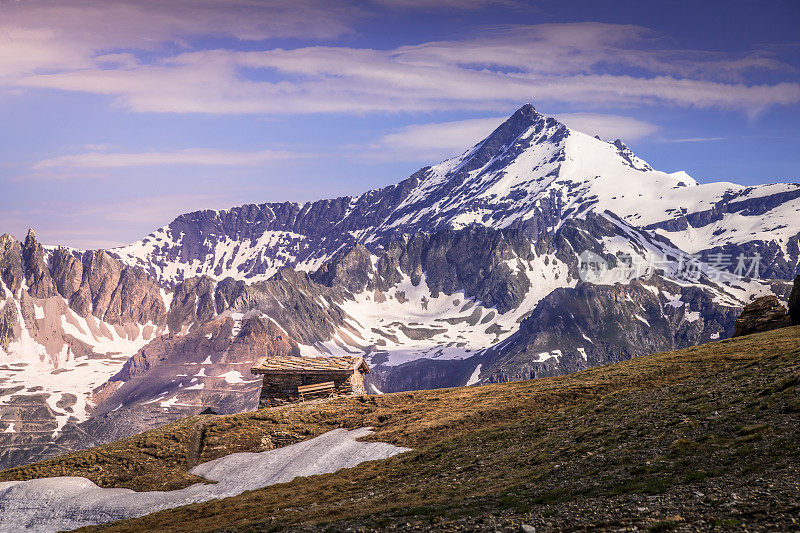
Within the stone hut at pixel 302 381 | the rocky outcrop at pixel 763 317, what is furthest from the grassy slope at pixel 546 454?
the rocky outcrop at pixel 763 317

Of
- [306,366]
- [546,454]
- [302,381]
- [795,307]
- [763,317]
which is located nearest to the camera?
[546,454]

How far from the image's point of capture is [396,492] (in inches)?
1410

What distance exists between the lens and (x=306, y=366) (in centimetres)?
7138

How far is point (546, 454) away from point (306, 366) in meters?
37.7

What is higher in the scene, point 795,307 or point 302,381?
point 795,307

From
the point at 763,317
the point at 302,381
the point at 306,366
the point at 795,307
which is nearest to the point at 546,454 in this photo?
the point at 302,381

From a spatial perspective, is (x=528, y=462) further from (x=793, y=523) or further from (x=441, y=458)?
(x=793, y=523)

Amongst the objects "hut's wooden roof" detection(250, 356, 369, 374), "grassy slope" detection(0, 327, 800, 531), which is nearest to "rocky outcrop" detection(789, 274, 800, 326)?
"grassy slope" detection(0, 327, 800, 531)

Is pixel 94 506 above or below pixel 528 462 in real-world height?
below

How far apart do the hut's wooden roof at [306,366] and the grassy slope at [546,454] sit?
582cm

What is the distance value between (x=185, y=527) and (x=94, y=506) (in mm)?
12434

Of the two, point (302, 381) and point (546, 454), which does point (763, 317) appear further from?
point (302, 381)

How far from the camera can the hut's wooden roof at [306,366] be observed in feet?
229

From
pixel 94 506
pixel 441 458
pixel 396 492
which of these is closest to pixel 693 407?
pixel 441 458
